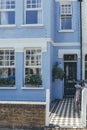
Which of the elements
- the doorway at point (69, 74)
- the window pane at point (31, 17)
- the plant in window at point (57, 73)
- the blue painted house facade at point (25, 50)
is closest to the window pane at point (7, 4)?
the blue painted house facade at point (25, 50)

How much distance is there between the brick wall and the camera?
493 inches

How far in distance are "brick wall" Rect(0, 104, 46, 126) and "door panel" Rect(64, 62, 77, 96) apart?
10.5 meters

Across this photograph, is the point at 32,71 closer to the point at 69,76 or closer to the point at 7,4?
the point at 7,4

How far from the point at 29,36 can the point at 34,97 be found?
11.3ft

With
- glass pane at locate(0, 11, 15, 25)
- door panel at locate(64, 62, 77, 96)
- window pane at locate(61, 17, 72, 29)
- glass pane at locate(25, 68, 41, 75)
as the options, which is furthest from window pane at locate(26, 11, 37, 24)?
door panel at locate(64, 62, 77, 96)

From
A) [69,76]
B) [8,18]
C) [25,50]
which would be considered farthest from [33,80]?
[69,76]

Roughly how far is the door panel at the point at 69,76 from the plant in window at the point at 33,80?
4227 millimetres

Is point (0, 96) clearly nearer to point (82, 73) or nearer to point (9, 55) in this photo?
point (9, 55)

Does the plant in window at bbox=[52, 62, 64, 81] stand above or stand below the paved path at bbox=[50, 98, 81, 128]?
above

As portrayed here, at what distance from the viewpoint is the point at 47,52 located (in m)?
18.9

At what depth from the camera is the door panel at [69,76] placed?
2286 centimetres

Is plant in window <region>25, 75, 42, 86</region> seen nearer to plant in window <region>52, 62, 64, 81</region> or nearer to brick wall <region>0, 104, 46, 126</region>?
plant in window <region>52, 62, 64, 81</region>

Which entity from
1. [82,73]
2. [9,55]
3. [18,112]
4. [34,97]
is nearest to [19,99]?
[34,97]

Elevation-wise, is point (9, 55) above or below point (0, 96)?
above
